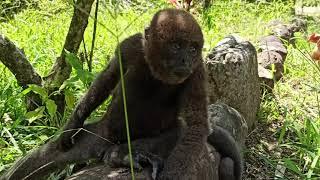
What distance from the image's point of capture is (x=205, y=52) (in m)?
6.02

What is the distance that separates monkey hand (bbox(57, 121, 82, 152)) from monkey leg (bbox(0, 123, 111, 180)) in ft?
0.11

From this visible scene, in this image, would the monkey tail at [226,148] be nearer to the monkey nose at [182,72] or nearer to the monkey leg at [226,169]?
the monkey leg at [226,169]

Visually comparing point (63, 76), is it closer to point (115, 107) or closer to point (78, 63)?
point (78, 63)

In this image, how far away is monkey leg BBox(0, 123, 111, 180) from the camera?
12.6 ft

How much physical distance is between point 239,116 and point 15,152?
1932mm

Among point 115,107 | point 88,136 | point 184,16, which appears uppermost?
point 184,16

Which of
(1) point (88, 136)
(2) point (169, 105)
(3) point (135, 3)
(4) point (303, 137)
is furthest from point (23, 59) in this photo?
(3) point (135, 3)

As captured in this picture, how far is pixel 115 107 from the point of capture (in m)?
3.75

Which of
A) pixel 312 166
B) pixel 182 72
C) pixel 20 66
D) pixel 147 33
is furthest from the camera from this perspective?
pixel 20 66

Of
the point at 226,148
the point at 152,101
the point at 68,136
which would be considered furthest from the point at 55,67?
the point at 226,148

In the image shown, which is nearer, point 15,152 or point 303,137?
point 15,152

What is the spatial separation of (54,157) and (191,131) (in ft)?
3.61

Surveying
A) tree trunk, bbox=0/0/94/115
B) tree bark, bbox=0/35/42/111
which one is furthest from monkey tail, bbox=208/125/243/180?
tree bark, bbox=0/35/42/111

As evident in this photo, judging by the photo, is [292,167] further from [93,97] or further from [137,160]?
[93,97]
